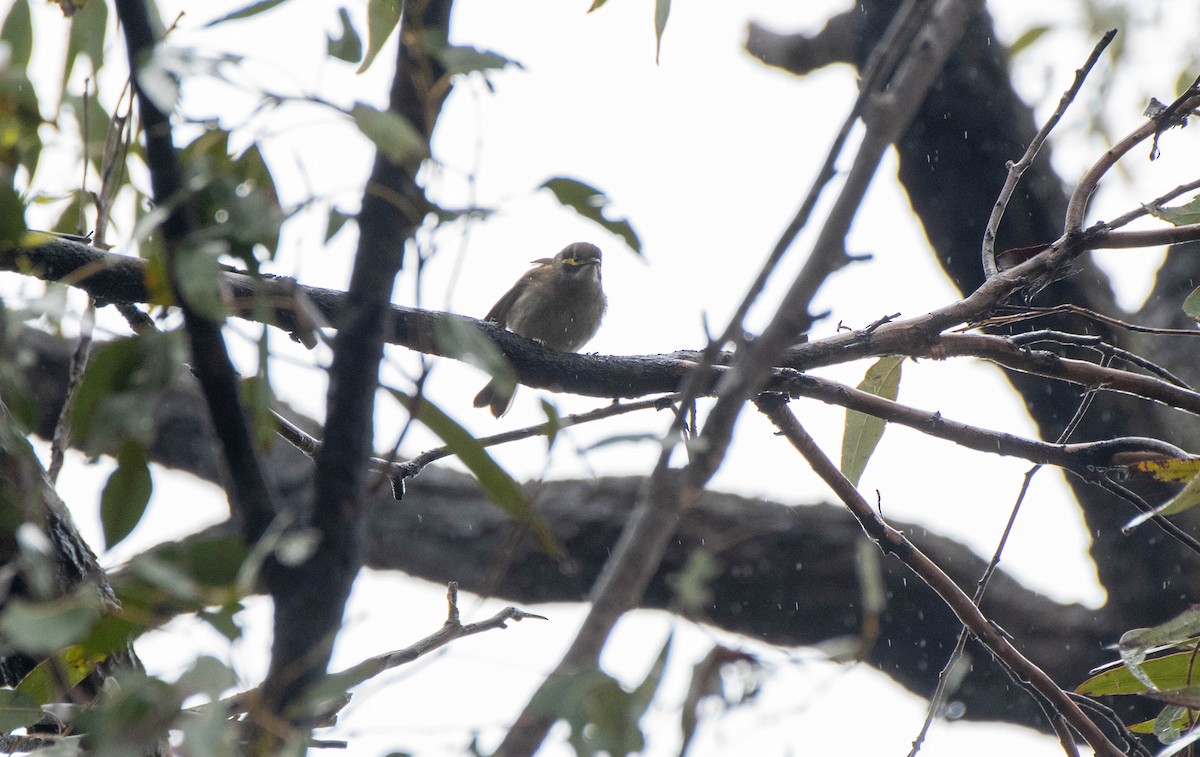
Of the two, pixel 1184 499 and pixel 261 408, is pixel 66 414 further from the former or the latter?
pixel 1184 499

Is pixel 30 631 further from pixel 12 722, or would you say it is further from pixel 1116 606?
pixel 1116 606

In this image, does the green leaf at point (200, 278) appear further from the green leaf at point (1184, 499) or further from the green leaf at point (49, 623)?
the green leaf at point (1184, 499)

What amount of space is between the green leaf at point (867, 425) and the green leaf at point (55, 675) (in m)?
1.41

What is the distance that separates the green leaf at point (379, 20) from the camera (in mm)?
1238

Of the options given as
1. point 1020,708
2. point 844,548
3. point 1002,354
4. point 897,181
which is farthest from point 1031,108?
point 1002,354

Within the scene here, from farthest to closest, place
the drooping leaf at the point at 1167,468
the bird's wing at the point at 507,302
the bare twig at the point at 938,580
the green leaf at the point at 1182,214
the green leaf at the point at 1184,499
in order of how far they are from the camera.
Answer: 1. the bird's wing at the point at 507,302
2. the green leaf at the point at 1182,214
3. the bare twig at the point at 938,580
4. the drooping leaf at the point at 1167,468
5. the green leaf at the point at 1184,499

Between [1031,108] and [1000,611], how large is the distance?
91.0 inches

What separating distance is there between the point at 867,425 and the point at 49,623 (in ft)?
5.42

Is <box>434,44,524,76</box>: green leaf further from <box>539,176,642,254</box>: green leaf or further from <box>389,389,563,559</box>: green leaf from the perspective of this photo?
Answer: <box>389,389,563,559</box>: green leaf

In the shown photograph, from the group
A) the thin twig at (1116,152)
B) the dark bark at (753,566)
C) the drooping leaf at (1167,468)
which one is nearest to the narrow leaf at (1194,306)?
the thin twig at (1116,152)

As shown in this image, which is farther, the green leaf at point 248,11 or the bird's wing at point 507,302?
the bird's wing at point 507,302

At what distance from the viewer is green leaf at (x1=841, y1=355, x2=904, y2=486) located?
2090 millimetres

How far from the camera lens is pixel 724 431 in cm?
78

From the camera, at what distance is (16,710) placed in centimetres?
115
